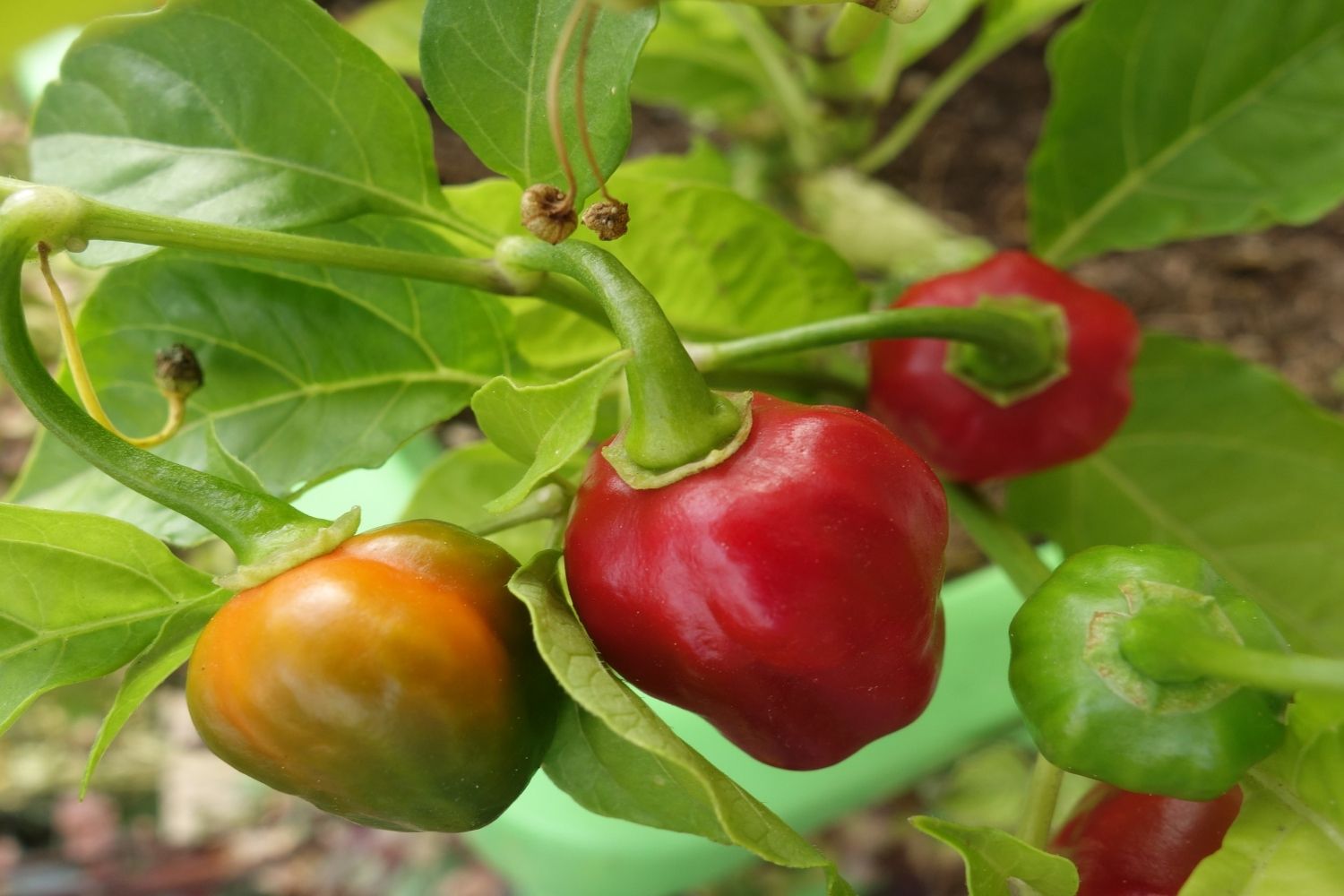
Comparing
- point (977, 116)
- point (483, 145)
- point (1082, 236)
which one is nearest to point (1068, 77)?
point (1082, 236)

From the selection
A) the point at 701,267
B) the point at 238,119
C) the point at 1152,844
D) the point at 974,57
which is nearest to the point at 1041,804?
the point at 1152,844

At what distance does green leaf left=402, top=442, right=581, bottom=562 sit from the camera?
723mm

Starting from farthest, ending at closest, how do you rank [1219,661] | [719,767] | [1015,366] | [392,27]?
[392,27]
[719,767]
[1015,366]
[1219,661]

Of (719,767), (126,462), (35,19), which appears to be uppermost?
(35,19)

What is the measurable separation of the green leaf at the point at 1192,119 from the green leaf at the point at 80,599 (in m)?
0.62

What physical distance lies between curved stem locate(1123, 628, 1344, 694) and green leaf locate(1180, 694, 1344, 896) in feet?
0.23

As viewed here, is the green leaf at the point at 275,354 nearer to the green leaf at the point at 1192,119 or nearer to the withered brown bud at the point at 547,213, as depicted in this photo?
the withered brown bud at the point at 547,213

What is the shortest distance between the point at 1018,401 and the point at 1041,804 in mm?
237

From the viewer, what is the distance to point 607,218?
1.37 feet

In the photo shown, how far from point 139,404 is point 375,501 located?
363mm

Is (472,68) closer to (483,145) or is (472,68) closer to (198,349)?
(483,145)

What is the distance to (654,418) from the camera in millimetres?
399

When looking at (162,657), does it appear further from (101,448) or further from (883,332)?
(883,332)

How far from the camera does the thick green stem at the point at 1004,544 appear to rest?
0.64 meters
